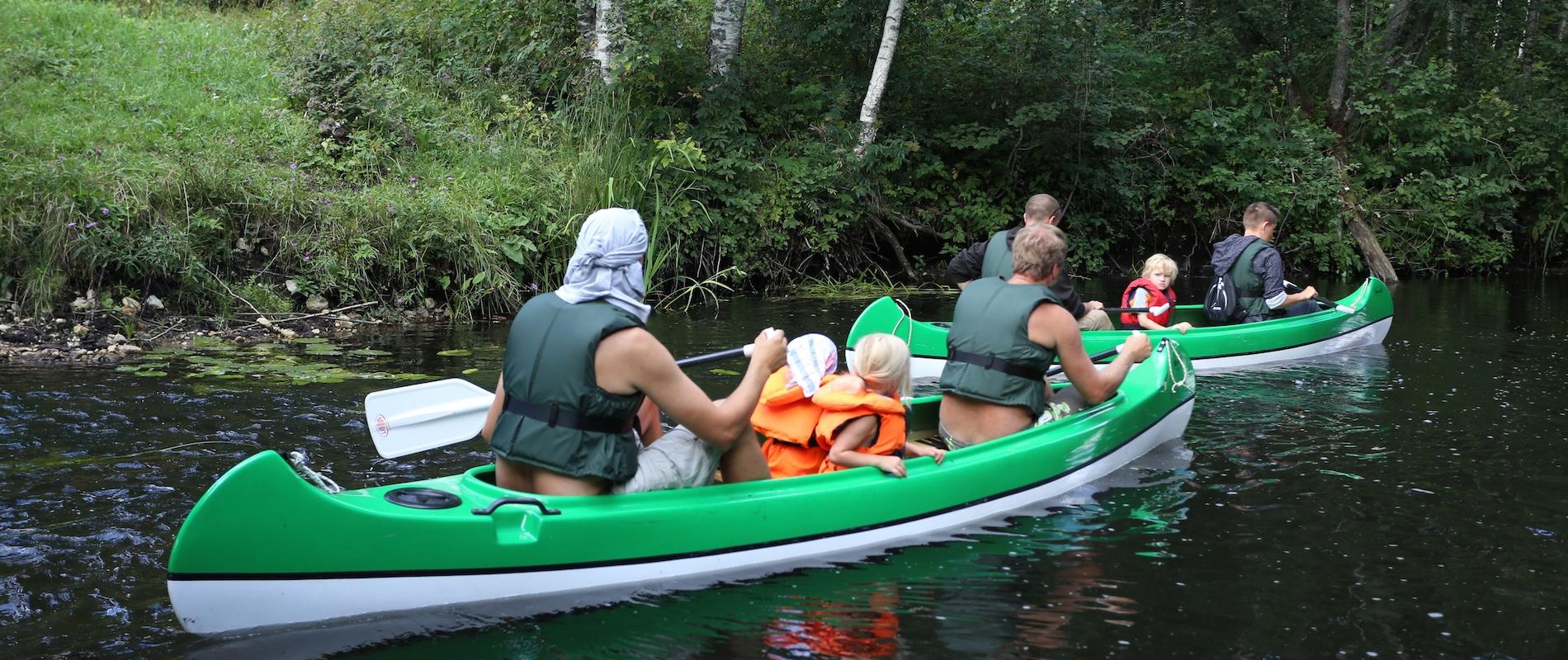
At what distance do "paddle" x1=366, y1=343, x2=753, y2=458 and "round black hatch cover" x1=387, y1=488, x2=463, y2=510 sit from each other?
0.73m

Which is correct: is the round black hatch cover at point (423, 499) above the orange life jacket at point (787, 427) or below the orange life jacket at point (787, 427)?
below

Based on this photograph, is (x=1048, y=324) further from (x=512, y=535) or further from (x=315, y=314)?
(x=315, y=314)

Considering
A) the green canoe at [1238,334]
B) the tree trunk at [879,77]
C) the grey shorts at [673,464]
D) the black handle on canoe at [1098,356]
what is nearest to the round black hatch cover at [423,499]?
the grey shorts at [673,464]

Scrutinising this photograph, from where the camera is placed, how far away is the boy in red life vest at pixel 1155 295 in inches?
348

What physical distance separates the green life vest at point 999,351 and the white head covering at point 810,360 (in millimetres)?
1069

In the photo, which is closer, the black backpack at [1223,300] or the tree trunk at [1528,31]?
the black backpack at [1223,300]

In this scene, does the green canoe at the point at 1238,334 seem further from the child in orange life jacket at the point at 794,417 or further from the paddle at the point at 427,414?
the paddle at the point at 427,414

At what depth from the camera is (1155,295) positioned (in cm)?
887

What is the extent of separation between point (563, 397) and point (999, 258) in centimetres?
456

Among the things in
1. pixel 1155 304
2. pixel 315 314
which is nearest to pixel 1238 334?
pixel 1155 304

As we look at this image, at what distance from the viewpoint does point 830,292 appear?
41.6 ft

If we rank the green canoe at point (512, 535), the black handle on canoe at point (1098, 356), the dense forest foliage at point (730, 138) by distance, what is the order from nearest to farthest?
the green canoe at point (512, 535) < the black handle on canoe at point (1098, 356) < the dense forest foliage at point (730, 138)

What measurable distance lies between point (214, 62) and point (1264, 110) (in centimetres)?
1295

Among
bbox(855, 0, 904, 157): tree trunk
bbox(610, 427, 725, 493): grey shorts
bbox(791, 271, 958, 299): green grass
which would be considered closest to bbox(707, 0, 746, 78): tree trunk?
bbox(855, 0, 904, 157): tree trunk
